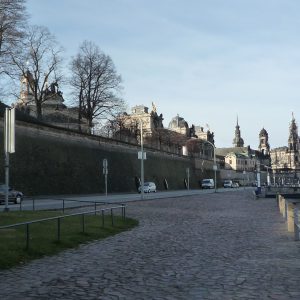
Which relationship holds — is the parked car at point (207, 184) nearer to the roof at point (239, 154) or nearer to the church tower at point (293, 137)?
the roof at point (239, 154)

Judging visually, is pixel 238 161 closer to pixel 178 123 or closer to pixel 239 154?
pixel 239 154

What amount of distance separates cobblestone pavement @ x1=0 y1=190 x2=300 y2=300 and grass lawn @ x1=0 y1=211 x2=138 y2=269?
0.47 meters

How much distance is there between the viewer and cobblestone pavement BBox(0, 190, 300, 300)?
7.94 metres

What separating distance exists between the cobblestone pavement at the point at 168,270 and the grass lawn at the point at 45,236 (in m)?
0.47

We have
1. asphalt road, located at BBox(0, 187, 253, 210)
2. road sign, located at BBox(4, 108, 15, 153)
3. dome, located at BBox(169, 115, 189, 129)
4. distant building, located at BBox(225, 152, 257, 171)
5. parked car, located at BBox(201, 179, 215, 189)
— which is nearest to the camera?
road sign, located at BBox(4, 108, 15, 153)

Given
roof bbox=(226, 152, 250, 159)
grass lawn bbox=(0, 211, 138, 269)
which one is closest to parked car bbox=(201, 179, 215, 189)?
grass lawn bbox=(0, 211, 138, 269)

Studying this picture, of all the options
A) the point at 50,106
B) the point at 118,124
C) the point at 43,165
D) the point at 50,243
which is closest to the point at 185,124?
the point at 50,106

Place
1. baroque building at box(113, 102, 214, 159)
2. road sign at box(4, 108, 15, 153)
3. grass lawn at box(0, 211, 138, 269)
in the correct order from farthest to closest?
baroque building at box(113, 102, 214, 159)
road sign at box(4, 108, 15, 153)
grass lawn at box(0, 211, 138, 269)

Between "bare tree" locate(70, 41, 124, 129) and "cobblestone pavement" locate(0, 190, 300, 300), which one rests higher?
"bare tree" locate(70, 41, 124, 129)

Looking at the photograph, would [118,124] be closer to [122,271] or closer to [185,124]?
[122,271]

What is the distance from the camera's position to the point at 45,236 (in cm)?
1425

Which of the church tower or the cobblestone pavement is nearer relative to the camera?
the cobblestone pavement

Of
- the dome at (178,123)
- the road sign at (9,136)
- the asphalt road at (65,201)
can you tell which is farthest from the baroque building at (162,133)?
the road sign at (9,136)

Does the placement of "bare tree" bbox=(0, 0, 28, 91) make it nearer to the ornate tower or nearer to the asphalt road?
the asphalt road
